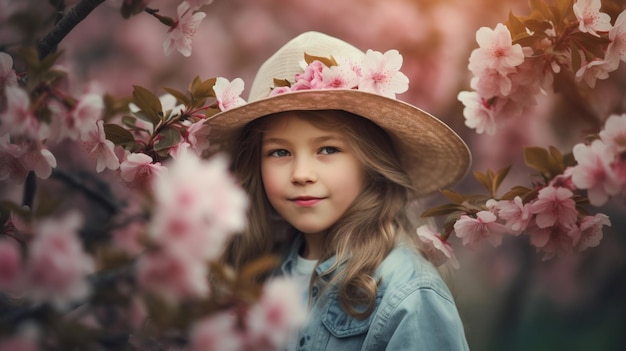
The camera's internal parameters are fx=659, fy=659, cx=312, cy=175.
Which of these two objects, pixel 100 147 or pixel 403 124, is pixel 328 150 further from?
pixel 100 147

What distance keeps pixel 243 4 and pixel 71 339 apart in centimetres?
286

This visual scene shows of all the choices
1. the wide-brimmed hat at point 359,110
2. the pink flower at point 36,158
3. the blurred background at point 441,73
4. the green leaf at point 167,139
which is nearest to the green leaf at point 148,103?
the green leaf at point 167,139

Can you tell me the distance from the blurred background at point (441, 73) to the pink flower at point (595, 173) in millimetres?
1509

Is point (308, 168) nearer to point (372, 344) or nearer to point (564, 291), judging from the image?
point (372, 344)

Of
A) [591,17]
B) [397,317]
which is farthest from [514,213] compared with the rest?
[591,17]

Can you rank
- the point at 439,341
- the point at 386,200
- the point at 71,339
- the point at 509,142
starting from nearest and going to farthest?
the point at 71,339
the point at 439,341
the point at 386,200
the point at 509,142

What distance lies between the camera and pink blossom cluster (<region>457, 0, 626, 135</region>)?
1404mm

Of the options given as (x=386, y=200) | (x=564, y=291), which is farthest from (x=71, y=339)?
(x=564, y=291)

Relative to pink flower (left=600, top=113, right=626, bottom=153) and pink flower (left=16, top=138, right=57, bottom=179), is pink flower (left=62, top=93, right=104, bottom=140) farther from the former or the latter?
pink flower (left=600, top=113, right=626, bottom=153)

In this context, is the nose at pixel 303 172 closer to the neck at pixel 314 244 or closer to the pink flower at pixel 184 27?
the neck at pixel 314 244

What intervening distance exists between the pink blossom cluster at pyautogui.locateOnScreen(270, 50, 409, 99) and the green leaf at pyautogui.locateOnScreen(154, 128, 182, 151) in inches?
9.8

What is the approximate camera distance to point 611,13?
152 centimetres

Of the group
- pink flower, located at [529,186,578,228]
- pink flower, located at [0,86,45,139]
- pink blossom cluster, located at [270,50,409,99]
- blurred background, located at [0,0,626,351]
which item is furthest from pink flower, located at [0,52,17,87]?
blurred background, located at [0,0,626,351]

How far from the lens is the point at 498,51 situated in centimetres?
150
